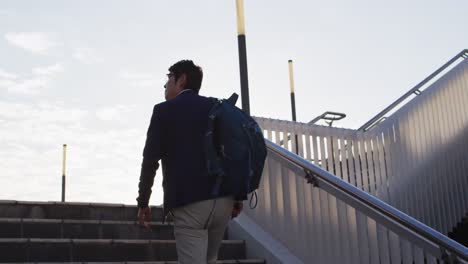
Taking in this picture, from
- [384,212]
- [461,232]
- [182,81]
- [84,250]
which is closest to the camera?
[182,81]

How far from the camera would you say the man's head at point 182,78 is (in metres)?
3.33

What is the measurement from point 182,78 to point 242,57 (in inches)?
233

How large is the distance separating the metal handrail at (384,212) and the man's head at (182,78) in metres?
1.53

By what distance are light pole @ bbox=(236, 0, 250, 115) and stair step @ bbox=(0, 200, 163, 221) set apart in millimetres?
2743

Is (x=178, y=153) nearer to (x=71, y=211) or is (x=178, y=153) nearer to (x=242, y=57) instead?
(x=71, y=211)

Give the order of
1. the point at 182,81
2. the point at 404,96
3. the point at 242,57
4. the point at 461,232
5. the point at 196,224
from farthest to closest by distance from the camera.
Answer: the point at 242,57, the point at 404,96, the point at 461,232, the point at 182,81, the point at 196,224

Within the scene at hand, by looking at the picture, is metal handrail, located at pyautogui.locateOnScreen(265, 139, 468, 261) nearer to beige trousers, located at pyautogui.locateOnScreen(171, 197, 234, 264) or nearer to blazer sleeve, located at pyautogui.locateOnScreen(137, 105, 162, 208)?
beige trousers, located at pyautogui.locateOnScreen(171, 197, 234, 264)

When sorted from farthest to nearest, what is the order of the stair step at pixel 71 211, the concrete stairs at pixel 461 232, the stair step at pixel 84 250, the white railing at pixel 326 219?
the concrete stairs at pixel 461 232 → the stair step at pixel 71 211 → the stair step at pixel 84 250 → the white railing at pixel 326 219

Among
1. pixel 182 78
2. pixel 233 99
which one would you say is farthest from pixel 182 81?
pixel 233 99

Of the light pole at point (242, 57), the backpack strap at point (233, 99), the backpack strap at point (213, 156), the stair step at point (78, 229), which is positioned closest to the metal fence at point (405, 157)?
the stair step at point (78, 229)

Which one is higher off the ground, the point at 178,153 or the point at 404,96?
the point at 404,96

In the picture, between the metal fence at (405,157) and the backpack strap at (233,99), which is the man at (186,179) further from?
the metal fence at (405,157)

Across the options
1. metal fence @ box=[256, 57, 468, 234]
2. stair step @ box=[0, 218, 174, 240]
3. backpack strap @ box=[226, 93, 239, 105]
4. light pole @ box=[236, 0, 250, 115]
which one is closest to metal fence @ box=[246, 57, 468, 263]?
metal fence @ box=[256, 57, 468, 234]

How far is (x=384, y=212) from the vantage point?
13.5 feet
